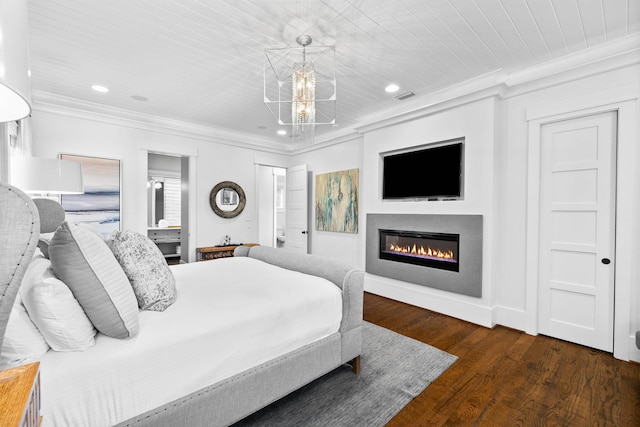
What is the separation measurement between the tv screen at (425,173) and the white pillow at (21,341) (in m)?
3.55

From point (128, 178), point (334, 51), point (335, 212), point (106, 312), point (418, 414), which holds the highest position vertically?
point (334, 51)

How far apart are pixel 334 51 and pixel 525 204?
7.93 feet

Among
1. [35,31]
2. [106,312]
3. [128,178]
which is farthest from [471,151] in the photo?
[128,178]

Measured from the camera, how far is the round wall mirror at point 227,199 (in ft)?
16.4

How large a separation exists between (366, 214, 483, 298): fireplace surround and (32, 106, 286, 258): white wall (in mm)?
2521

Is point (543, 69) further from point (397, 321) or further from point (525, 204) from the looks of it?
point (397, 321)

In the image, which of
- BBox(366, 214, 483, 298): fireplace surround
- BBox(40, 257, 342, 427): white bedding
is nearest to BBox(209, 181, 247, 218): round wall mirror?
BBox(366, 214, 483, 298): fireplace surround

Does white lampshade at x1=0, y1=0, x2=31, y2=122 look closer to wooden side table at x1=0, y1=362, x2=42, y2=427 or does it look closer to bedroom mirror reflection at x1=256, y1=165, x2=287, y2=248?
wooden side table at x1=0, y1=362, x2=42, y2=427

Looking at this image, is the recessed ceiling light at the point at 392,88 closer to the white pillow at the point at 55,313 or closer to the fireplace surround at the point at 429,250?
the fireplace surround at the point at 429,250

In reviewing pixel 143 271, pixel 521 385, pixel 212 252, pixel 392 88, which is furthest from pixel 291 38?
pixel 212 252

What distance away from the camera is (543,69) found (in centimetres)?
281

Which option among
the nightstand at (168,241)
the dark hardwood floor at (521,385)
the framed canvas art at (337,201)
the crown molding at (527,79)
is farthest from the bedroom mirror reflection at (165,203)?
the dark hardwood floor at (521,385)

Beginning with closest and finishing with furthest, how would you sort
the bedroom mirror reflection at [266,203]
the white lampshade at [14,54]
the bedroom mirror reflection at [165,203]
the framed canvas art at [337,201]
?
the white lampshade at [14,54] < the framed canvas art at [337,201] < the bedroom mirror reflection at [266,203] < the bedroom mirror reflection at [165,203]

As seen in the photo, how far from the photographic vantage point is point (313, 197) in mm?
5656
